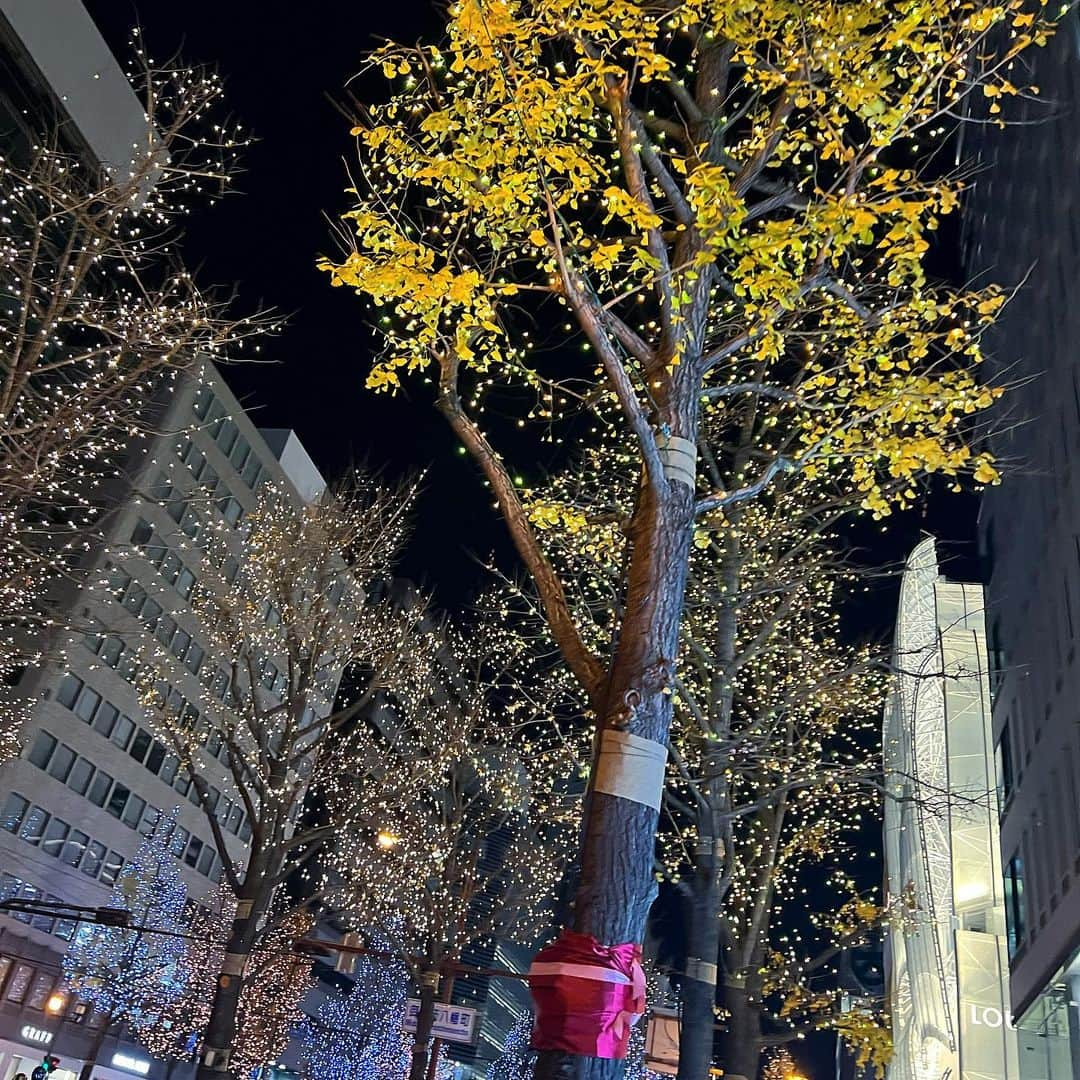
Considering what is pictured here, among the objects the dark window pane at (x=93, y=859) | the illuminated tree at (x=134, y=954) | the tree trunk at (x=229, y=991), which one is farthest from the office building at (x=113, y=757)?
the tree trunk at (x=229, y=991)

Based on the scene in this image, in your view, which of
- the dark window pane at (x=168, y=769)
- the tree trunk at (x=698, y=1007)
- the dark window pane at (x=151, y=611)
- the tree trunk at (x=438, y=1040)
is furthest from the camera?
the dark window pane at (x=168, y=769)

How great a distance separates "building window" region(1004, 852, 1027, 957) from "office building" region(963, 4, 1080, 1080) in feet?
0.22

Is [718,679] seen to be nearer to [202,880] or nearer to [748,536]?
[748,536]

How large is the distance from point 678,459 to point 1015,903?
21757mm

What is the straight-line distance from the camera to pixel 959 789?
27.0 m

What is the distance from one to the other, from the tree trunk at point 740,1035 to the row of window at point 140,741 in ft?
79.4

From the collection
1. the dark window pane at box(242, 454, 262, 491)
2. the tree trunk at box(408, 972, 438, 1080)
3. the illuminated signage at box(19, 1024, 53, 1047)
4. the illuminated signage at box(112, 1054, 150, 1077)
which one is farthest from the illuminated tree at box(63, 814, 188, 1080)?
the dark window pane at box(242, 454, 262, 491)

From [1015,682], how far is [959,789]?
4.41 m

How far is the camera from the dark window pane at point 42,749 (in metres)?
35.3

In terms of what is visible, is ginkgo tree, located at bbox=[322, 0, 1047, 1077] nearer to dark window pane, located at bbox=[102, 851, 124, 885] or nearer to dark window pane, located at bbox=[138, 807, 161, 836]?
dark window pane, located at bbox=[102, 851, 124, 885]

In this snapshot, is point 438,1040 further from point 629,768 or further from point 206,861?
point 206,861

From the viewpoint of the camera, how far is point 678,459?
5.78 meters

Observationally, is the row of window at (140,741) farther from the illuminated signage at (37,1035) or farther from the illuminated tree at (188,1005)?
the illuminated signage at (37,1035)

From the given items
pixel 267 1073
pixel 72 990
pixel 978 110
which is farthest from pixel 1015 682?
pixel 267 1073
